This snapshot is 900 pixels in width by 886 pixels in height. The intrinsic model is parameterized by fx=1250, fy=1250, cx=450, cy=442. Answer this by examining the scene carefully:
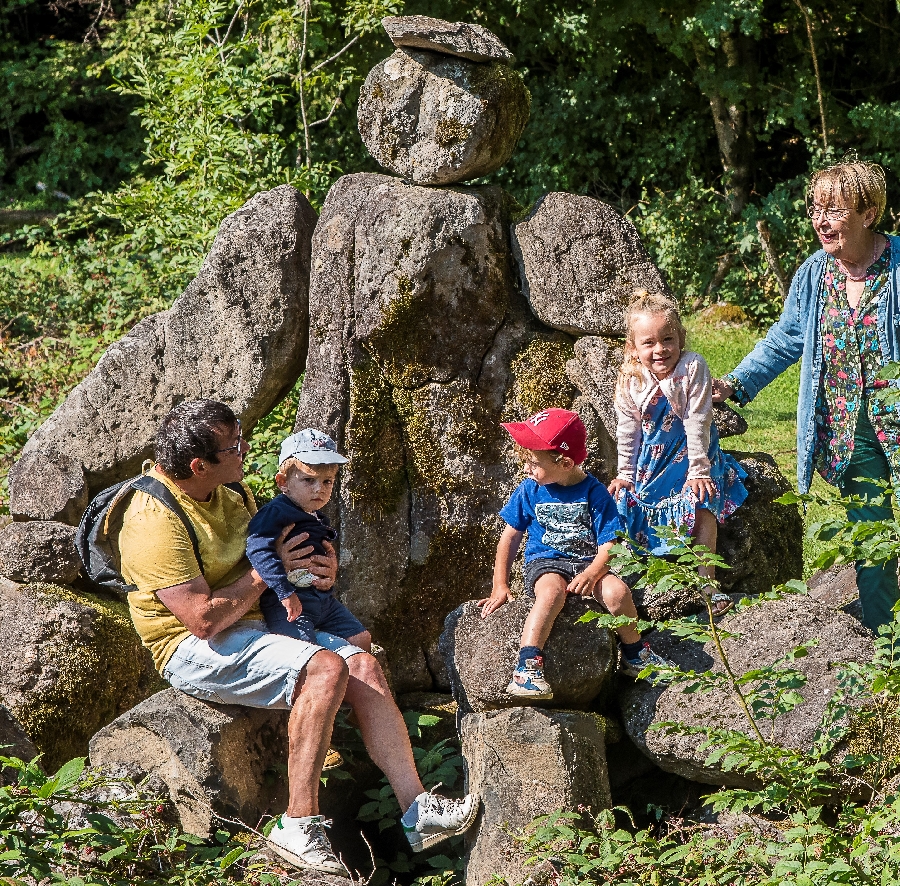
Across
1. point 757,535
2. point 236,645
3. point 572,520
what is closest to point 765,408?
point 757,535

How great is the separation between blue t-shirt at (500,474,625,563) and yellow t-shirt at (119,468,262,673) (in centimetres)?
97

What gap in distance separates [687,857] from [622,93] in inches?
415

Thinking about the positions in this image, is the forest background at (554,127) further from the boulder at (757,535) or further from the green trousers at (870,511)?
the green trousers at (870,511)

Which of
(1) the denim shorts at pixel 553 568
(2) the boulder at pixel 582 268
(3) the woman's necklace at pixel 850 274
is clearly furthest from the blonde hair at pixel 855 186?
(1) the denim shorts at pixel 553 568

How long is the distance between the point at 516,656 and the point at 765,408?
5.40 m

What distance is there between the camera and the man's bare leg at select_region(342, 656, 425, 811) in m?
3.94

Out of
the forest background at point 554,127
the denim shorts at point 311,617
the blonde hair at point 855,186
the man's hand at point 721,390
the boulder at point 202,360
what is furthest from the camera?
the forest background at point 554,127

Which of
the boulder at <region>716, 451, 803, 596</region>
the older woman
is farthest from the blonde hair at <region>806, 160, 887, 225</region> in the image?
the boulder at <region>716, 451, 803, 596</region>

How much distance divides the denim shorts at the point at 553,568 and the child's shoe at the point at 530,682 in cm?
28

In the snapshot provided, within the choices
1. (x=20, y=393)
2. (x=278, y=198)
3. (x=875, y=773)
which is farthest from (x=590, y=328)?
(x=20, y=393)

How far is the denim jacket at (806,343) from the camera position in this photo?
407 centimetres

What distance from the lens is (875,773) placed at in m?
3.69

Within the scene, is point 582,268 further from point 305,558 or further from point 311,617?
point 311,617

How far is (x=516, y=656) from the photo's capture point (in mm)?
3957
